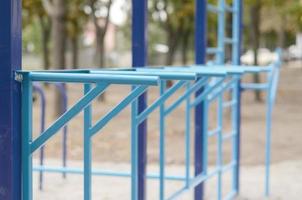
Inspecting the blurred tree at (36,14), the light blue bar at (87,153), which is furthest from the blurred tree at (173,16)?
the light blue bar at (87,153)

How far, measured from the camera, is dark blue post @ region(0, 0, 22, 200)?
212 cm

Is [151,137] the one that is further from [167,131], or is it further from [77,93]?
[77,93]

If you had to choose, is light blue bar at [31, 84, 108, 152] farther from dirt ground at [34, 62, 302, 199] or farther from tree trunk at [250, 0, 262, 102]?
tree trunk at [250, 0, 262, 102]

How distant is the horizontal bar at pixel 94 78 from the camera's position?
79.4 inches

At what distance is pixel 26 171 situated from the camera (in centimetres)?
226

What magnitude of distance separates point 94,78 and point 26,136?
358 mm

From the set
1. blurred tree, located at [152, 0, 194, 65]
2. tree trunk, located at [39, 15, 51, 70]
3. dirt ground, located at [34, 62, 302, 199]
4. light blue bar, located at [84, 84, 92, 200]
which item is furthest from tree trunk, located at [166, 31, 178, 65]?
light blue bar, located at [84, 84, 92, 200]

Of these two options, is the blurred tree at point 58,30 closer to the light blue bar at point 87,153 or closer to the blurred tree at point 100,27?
the blurred tree at point 100,27

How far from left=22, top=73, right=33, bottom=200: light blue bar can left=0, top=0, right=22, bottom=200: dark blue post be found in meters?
0.02

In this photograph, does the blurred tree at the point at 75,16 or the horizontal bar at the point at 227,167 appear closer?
the horizontal bar at the point at 227,167

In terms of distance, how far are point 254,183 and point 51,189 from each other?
213 centimetres

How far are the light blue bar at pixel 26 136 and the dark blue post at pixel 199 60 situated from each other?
2714 mm

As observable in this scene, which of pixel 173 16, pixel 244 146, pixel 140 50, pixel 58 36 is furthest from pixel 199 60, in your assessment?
pixel 173 16

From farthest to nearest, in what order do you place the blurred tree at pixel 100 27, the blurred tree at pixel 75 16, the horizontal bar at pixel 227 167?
the blurred tree at pixel 75 16
the blurred tree at pixel 100 27
the horizontal bar at pixel 227 167
